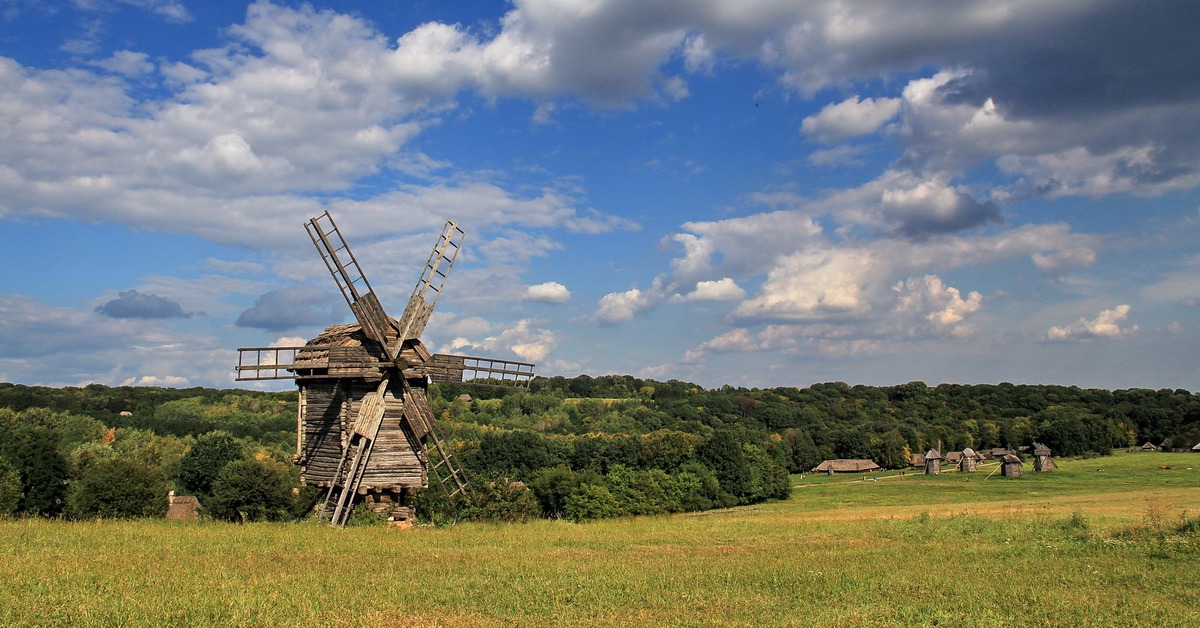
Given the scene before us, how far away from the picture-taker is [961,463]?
10381 cm

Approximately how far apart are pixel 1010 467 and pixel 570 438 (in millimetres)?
51275

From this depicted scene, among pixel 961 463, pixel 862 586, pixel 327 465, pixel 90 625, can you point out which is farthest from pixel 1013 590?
pixel 961 463

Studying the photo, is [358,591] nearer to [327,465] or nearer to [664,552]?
[664,552]

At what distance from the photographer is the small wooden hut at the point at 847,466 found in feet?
390

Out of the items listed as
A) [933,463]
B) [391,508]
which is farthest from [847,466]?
[391,508]

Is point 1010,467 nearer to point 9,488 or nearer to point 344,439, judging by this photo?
point 344,439

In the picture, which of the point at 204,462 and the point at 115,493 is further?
the point at 204,462

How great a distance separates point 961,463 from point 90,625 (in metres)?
109

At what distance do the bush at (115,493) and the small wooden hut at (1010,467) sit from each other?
283ft

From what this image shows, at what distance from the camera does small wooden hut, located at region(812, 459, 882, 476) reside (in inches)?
4680

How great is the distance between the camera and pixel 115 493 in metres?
27.1

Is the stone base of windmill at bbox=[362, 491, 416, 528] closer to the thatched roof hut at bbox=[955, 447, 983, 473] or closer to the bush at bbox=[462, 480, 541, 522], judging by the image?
the bush at bbox=[462, 480, 541, 522]

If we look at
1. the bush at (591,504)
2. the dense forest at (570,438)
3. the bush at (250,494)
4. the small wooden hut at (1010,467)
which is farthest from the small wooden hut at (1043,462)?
the bush at (250,494)

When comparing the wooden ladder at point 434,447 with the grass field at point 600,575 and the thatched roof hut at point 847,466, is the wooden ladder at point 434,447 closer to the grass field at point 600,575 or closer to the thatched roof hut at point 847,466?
the grass field at point 600,575
